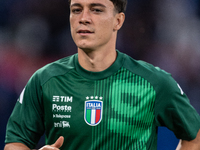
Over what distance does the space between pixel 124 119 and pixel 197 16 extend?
10.7 ft

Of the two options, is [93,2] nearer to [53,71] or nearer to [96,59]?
[96,59]

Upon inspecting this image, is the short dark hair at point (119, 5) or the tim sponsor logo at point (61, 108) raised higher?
the short dark hair at point (119, 5)

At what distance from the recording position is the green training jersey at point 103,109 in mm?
2209

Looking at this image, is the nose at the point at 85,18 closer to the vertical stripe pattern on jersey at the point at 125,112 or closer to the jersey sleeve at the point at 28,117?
the vertical stripe pattern on jersey at the point at 125,112

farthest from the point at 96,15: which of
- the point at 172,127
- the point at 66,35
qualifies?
the point at 66,35

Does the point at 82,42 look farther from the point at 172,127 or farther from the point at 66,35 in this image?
the point at 66,35

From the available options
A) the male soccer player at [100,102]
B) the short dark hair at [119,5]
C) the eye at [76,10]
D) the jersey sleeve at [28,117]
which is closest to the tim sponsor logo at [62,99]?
the male soccer player at [100,102]

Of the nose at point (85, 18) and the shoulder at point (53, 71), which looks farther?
the shoulder at point (53, 71)

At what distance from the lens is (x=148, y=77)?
7.55 feet

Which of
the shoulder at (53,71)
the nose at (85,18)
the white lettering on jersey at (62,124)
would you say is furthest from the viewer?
the shoulder at (53,71)

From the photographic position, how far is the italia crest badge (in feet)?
7.27

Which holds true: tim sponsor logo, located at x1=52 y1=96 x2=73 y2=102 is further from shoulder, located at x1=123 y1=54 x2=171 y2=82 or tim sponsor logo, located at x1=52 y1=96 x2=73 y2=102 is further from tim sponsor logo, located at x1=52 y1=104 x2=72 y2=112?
shoulder, located at x1=123 y1=54 x2=171 y2=82

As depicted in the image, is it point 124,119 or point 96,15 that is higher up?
point 96,15

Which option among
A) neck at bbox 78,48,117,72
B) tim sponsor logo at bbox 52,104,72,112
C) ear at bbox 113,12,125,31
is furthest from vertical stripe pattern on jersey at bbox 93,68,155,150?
ear at bbox 113,12,125,31
